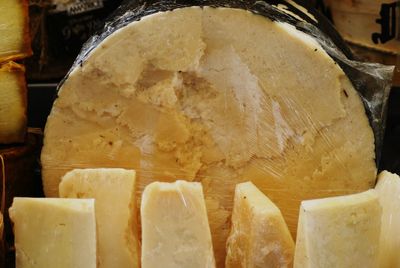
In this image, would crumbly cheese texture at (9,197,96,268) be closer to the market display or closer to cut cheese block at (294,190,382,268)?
the market display

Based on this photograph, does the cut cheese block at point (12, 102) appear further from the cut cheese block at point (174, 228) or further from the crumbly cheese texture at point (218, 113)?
the cut cheese block at point (174, 228)

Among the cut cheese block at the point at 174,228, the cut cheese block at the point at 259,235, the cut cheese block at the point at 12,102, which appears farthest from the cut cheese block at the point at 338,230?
the cut cheese block at the point at 12,102

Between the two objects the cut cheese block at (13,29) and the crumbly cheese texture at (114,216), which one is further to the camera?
the cut cheese block at (13,29)

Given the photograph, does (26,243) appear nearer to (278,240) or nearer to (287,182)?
(278,240)

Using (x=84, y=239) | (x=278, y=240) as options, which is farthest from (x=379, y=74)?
(x=84, y=239)

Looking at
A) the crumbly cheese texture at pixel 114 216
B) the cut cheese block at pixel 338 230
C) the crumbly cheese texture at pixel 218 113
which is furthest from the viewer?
the crumbly cheese texture at pixel 218 113

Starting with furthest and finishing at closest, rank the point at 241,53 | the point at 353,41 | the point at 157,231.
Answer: the point at 353,41, the point at 241,53, the point at 157,231

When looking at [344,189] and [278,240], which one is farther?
[344,189]

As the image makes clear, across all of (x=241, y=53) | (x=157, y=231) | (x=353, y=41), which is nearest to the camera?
(x=157, y=231)
